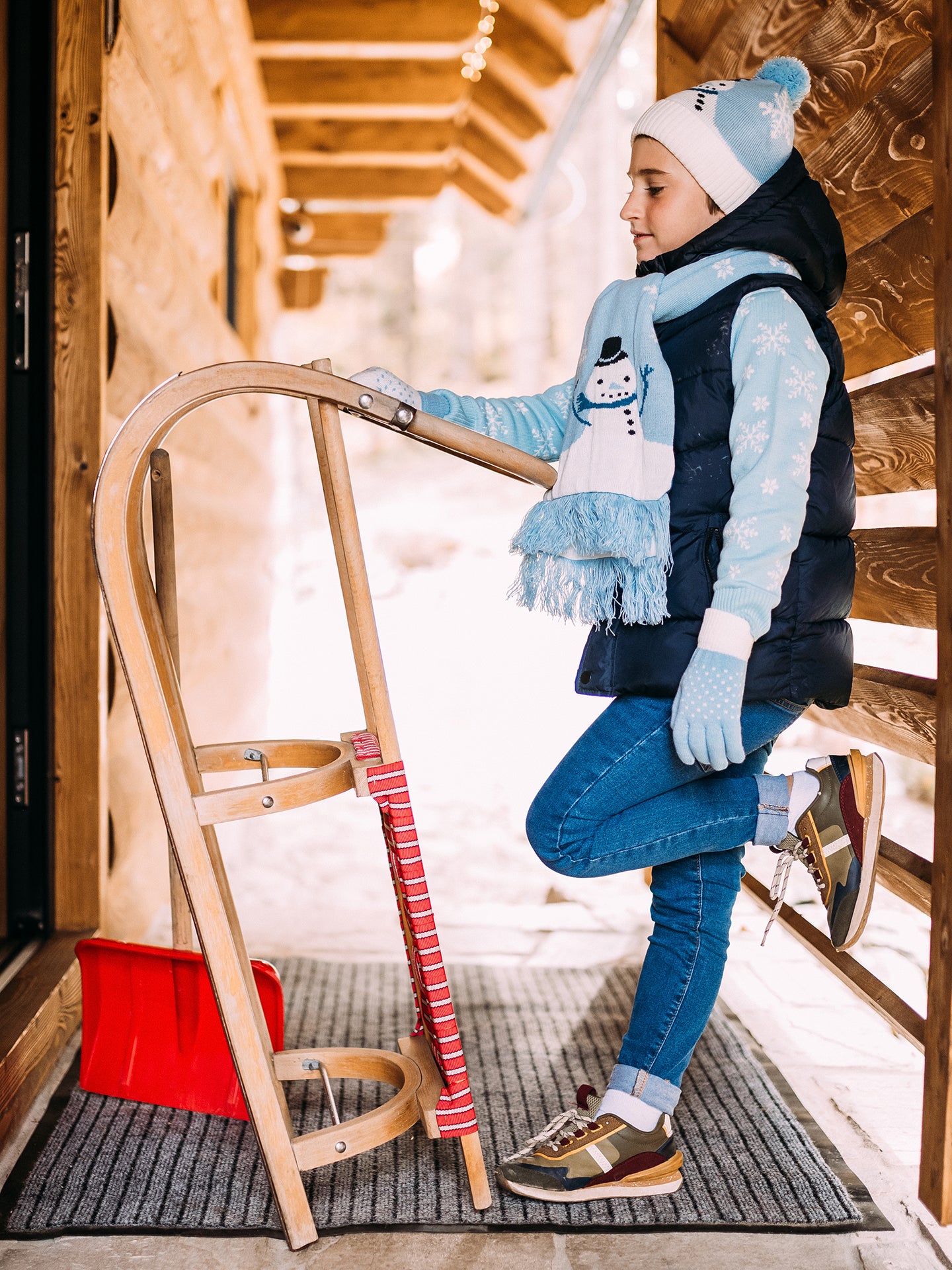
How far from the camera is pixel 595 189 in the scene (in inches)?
480

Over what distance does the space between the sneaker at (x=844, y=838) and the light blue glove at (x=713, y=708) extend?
0.96ft

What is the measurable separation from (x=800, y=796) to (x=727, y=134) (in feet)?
3.20

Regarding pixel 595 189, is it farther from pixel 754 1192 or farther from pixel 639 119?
pixel 754 1192

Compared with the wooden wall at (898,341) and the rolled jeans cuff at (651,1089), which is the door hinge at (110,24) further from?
the rolled jeans cuff at (651,1089)

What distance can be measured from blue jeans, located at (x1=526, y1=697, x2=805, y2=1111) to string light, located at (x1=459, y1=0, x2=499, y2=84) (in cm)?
373

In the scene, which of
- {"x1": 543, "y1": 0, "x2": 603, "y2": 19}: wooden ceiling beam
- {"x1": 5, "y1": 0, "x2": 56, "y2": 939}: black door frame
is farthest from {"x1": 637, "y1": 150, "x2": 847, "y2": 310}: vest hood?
{"x1": 543, "y1": 0, "x2": 603, "y2": 19}: wooden ceiling beam

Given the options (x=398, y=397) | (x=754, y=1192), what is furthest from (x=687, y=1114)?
(x=398, y=397)

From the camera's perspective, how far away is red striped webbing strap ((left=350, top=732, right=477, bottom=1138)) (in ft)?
4.70

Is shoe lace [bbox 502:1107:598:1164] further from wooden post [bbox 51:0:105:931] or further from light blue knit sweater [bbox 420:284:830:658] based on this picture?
wooden post [bbox 51:0:105:931]

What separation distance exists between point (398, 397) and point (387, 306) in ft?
65.1

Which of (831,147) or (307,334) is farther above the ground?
(307,334)

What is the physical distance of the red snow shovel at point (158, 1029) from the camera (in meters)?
1.72

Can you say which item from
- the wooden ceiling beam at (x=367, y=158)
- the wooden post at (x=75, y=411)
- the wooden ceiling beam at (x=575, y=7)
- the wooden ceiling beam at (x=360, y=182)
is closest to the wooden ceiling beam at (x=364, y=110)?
the wooden ceiling beam at (x=367, y=158)

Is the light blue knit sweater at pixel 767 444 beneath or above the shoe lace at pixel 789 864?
above
